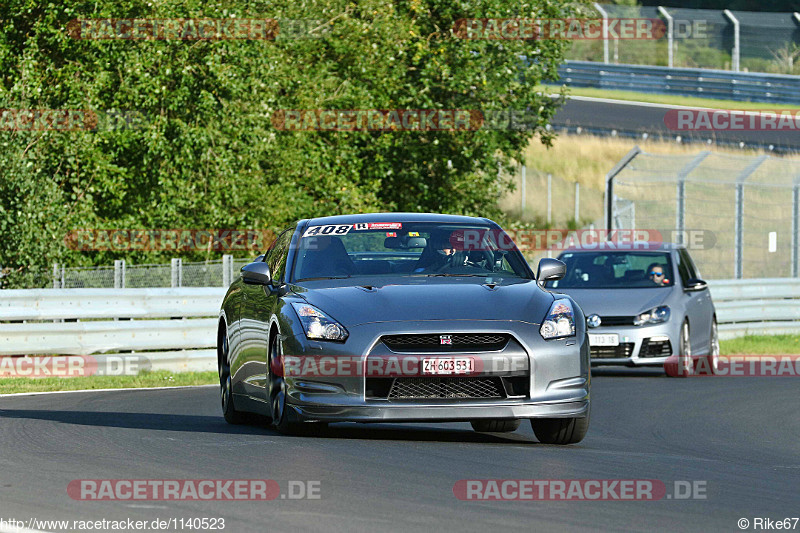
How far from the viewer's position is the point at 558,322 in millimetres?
9539

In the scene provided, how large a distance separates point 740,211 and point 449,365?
1752 cm

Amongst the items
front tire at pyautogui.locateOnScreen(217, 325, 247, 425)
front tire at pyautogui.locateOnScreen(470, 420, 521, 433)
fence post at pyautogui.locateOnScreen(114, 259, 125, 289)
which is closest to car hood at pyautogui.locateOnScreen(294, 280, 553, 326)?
front tire at pyautogui.locateOnScreen(470, 420, 521, 433)

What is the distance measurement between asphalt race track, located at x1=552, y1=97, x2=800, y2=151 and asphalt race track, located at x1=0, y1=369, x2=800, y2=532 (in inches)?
1225

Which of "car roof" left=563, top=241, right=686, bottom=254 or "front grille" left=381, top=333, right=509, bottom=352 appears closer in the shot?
"front grille" left=381, top=333, right=509, bottom=352

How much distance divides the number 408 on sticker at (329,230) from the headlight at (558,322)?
181 centimetres

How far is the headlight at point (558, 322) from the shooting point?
31.0 ft

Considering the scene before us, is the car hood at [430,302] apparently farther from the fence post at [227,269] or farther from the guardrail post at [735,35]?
the guardrail post at [735,35]

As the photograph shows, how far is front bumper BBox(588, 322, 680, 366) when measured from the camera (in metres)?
17.8

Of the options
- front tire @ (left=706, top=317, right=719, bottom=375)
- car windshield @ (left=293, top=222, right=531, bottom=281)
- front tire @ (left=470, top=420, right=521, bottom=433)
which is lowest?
front tire @ (left=706, top=317, right=719, bottom=375)

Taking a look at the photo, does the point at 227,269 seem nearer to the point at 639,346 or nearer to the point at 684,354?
the point at 639,346

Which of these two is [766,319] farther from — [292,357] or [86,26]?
[292,357]

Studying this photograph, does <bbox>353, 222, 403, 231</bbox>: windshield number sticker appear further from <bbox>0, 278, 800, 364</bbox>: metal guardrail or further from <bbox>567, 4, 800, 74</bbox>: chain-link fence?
<bbox>567, 4, 800, 74</bbox>: chain-link fence

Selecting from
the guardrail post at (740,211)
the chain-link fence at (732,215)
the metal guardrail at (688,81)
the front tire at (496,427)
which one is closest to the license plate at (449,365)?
the front tire at (496,427)

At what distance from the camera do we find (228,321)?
38.7 feet
